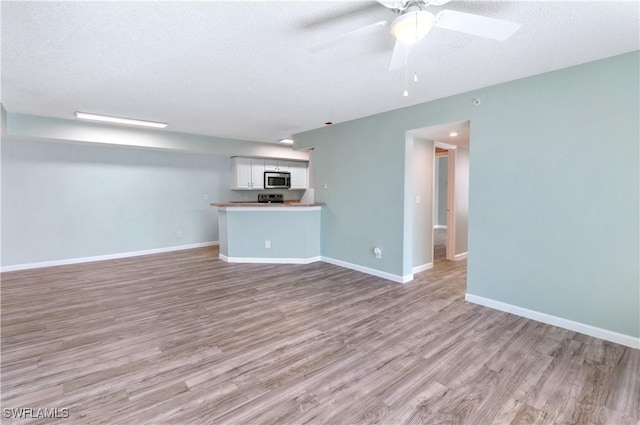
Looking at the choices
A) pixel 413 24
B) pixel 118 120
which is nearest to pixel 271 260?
pixel 118 120

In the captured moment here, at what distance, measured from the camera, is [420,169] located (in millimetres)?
4652

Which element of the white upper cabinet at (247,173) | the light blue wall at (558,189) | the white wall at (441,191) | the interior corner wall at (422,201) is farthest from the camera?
the white wall at (441,191)

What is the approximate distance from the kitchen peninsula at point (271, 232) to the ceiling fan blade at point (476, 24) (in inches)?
146

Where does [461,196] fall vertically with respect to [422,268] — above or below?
above

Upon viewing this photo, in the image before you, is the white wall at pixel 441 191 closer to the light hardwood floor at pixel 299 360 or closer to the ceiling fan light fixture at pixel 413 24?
the light hardwood floor at pixel 299 360

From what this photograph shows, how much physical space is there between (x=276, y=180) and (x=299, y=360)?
5.23 meters

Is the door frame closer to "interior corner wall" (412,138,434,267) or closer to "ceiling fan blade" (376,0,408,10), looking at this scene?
"interior corner wall" (412,138,434,267)

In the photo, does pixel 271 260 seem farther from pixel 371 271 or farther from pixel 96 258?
pixel 96 258

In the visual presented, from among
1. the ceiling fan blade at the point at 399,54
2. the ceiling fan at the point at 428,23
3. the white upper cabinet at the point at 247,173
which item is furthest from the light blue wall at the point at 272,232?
the ceiling fan at the point at 428,23

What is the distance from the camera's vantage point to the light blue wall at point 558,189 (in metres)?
2.46

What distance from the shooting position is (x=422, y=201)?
4812 millimetres

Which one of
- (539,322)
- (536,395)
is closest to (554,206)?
(539,322)

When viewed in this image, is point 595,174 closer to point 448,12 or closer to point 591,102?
point 591,102

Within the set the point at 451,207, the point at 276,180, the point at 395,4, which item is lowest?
the point at 451,207
